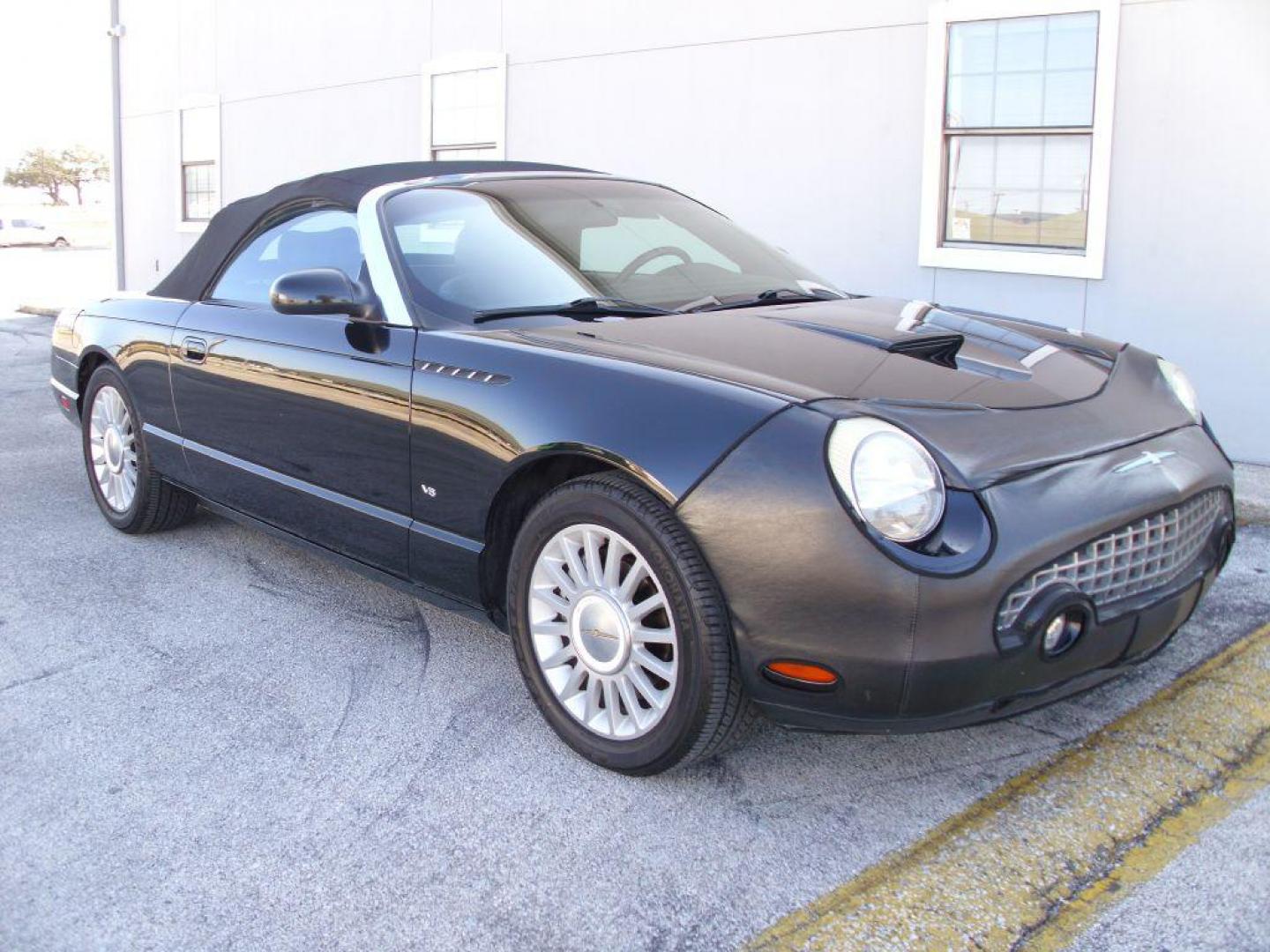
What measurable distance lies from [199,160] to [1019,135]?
10.3 m

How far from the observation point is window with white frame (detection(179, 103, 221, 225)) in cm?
1414

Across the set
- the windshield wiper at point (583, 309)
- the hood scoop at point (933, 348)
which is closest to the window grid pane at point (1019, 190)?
the hood scoop at point (933, 348)

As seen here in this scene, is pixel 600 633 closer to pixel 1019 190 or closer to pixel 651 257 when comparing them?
pixel 651 257

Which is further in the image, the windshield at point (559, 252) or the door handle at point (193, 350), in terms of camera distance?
the door handle at point (193, 350)

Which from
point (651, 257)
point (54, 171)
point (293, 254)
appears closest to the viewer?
point (651, 257)

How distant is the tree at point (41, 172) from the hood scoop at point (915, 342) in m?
86.0

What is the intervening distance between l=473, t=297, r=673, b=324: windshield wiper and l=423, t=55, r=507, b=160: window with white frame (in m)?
7.10

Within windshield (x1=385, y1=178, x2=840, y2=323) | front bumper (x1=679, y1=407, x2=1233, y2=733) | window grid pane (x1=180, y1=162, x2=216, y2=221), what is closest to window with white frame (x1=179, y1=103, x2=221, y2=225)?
window grid pane (x1=180, y1=162, x2=216, y2=221)

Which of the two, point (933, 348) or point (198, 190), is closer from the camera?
point (933, 348)

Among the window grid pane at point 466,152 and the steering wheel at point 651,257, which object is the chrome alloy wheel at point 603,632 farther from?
the window grid pane at point 466,152

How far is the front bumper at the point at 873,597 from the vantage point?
102 inches

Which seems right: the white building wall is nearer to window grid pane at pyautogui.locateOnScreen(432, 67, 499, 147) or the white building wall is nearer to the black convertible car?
window grid pane at pyautogui.locateOnScreen(432, 67, 499, 147)

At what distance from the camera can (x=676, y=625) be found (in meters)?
2.82

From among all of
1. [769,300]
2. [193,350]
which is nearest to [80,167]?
[193,350]
